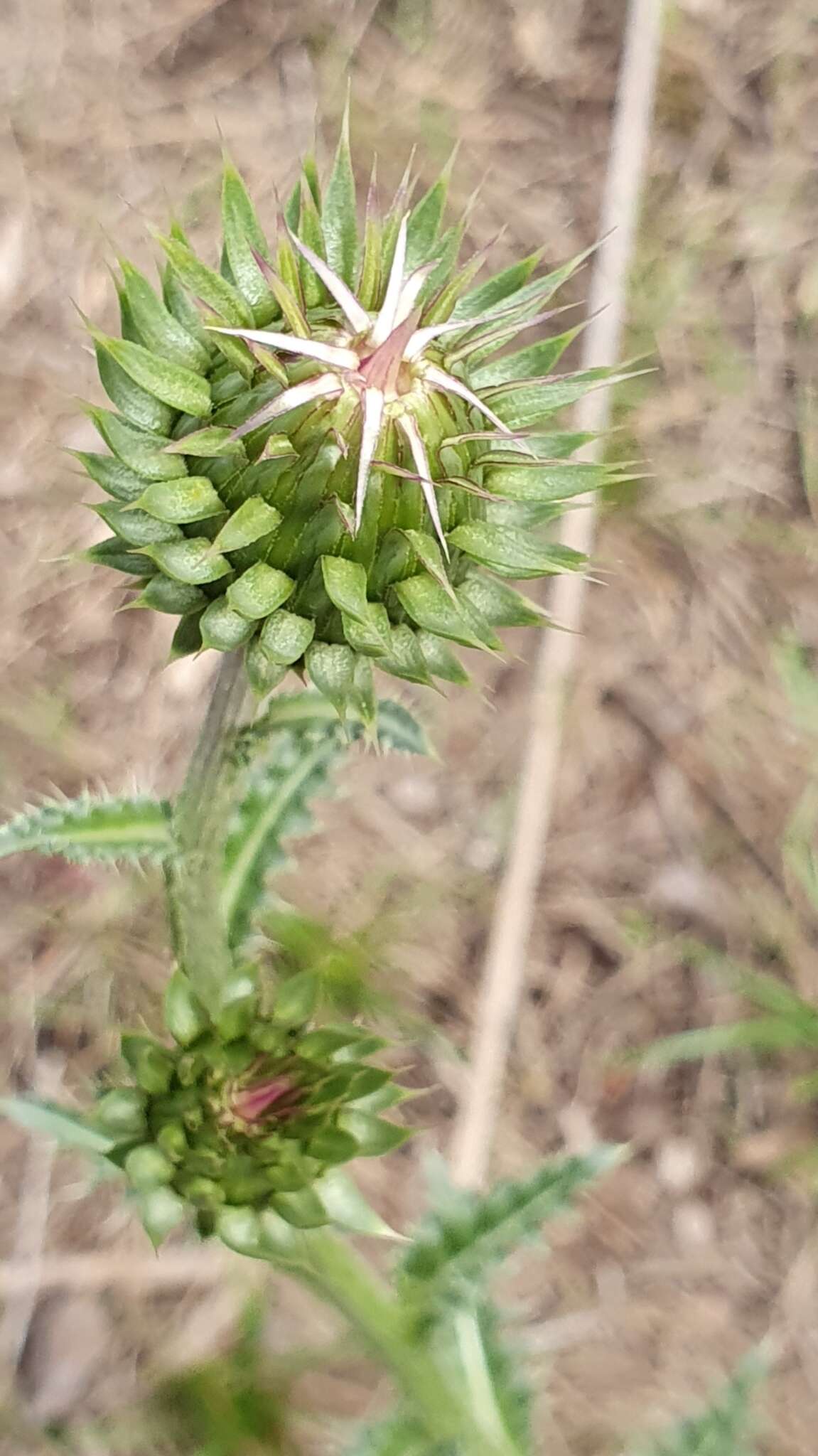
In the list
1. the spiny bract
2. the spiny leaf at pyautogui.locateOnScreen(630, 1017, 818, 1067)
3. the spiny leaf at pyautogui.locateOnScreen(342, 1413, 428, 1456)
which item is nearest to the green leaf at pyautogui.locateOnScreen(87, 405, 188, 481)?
the spiny bract

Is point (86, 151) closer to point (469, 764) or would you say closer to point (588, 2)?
point (588, 2)

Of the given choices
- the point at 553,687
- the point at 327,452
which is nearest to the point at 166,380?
the point at 327,452

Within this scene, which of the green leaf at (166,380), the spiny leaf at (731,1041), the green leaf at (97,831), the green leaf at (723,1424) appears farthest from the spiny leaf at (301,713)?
the spiny leaf at (731,1041)

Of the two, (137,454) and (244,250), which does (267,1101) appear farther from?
(244,250)

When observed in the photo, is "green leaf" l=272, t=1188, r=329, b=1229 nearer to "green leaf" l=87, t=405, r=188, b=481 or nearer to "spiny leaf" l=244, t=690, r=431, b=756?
"spiny leaf" l=244, t=690, r=431, b=756

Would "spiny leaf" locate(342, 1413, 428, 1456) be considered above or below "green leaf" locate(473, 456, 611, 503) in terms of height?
below

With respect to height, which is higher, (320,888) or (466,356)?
(466,356)

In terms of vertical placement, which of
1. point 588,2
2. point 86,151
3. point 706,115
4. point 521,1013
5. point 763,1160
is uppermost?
point 588,2

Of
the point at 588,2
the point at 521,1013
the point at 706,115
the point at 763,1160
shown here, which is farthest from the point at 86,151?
the point at 763,1160
